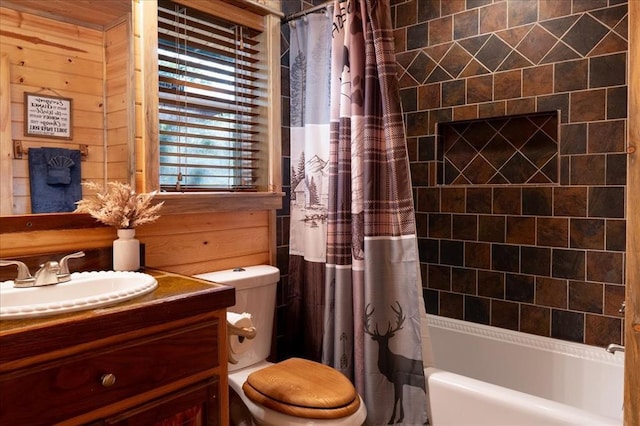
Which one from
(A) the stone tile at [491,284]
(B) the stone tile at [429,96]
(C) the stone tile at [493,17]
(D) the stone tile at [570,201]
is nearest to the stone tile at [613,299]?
(D) the stone tile at [570,201]

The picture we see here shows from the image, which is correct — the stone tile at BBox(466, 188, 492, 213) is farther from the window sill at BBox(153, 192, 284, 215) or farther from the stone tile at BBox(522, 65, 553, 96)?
the window sill at BBox(153, 192, 284, 215)

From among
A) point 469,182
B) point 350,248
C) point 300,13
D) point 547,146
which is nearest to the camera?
point 350,248

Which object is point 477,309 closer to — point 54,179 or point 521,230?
point 521,230

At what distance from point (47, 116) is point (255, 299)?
1.07 meters

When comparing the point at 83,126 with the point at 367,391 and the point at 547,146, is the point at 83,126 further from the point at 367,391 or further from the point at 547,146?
the point at 547,146

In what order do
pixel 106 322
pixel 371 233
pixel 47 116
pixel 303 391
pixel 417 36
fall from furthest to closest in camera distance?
pixel 417 36, pixel 371 233, pixel 303 391, pixel 47 116, pixel 106 322

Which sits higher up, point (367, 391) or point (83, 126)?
point (83, 126)

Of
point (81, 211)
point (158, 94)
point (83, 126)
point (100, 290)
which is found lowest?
point (100, 290)

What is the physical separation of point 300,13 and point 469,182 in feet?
4.40

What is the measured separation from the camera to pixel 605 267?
2.33 m

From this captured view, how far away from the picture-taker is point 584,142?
7.73 ft

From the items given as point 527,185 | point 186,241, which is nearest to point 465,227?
point 527,185

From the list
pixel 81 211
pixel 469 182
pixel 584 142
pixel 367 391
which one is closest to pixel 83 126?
pixel 81 211

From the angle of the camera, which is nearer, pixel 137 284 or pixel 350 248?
pixel 137 284
